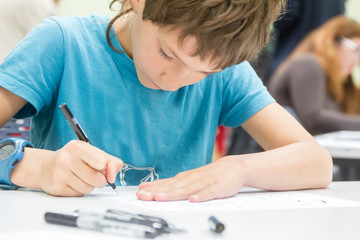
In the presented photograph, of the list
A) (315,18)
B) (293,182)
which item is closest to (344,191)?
(293,182)

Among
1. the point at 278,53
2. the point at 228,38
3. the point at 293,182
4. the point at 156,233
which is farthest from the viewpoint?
the point at 278,53

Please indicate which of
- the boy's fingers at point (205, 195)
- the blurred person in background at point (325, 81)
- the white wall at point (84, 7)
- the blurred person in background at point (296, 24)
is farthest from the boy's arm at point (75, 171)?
the blurred person in background at point (296, 24)

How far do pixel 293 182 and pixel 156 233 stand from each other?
1.60 feet

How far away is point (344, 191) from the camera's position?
0.95m

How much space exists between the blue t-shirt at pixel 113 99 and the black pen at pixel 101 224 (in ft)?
1.37

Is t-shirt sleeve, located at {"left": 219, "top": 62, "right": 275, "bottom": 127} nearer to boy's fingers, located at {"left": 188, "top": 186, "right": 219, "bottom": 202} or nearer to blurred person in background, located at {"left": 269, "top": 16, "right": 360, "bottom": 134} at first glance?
boy's fingers, located at {"left": 188, "top": 186, "right": 219, "bottom": 202}

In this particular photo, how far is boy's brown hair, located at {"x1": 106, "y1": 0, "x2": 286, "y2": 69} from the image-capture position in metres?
0.79

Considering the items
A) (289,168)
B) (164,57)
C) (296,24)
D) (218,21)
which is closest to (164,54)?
(164,57)

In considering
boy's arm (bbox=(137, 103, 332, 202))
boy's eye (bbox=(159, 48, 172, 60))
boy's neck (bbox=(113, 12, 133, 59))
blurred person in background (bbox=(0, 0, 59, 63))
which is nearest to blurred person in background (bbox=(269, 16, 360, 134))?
blurred person in background (bbox=(0, 0, 59, 63))

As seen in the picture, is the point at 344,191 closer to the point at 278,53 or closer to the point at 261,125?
the point at 261,125

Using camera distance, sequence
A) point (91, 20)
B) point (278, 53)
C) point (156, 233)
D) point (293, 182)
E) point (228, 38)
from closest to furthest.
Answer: point (156, 233)
point (228, 38)
point (293, 182)
point (91, 20)
point (278, 53)

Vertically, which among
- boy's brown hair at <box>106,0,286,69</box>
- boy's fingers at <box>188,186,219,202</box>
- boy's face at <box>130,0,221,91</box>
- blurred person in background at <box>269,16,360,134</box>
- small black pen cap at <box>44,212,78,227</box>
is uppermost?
boy's brown hair at <box>106,0,286,69</box>

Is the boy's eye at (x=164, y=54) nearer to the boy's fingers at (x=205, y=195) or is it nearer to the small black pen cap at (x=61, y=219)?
the boy's fingers at (x=205, y=195)

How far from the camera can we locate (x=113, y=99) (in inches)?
40.4
